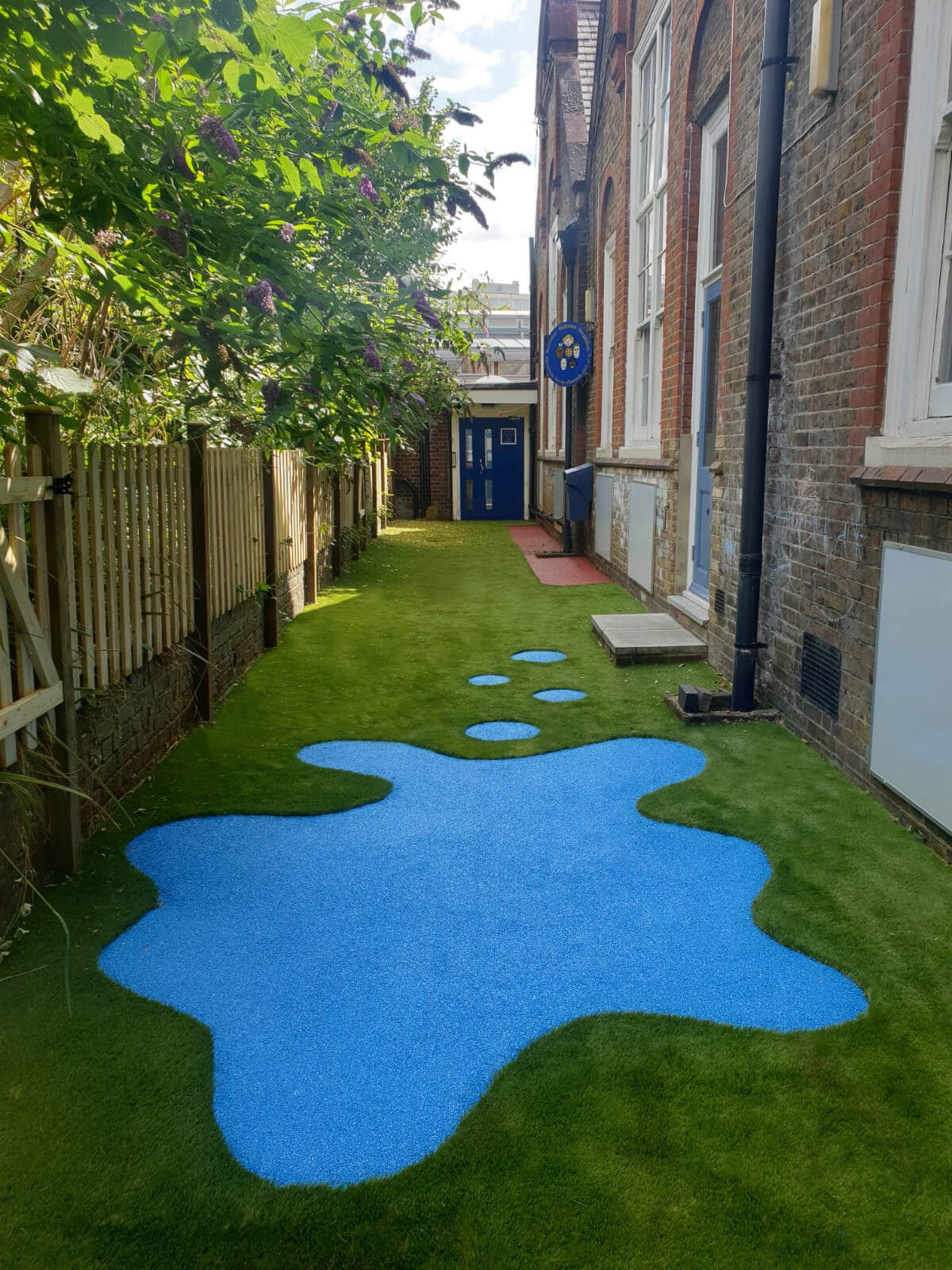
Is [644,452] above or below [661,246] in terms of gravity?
below

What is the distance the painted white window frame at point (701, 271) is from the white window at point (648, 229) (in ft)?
2.74

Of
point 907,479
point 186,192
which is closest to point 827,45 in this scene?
point 907,479

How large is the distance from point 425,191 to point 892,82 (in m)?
2.20

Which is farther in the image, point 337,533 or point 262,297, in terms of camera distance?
point 337,533

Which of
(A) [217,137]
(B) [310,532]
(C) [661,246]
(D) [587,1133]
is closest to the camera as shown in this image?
(D) [587,1133]

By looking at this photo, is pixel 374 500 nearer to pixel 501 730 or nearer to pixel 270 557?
pixel 270 557

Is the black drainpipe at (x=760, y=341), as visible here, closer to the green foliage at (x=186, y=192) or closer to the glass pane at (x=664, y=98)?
the green foliage at (x=186, y=192)

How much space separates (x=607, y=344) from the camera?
1116cm


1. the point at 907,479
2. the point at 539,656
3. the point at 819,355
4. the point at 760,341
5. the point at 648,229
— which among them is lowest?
the point at 539,656

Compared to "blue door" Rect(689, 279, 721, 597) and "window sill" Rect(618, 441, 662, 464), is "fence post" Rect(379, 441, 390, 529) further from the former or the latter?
"blue door" Rect(689, 279, 721, 597)

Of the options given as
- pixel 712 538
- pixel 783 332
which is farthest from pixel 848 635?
pixel 712 538

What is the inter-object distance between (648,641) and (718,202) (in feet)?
11.3

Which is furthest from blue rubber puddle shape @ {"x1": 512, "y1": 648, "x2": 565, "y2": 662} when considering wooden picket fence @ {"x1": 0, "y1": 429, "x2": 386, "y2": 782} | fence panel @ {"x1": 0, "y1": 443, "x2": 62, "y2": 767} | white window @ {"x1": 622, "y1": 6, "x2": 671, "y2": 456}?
fence panel @ {"x1": 0, "y1": 443, "x2": 62, "y2": 767}

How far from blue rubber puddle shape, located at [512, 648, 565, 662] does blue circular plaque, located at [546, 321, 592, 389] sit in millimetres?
6045
